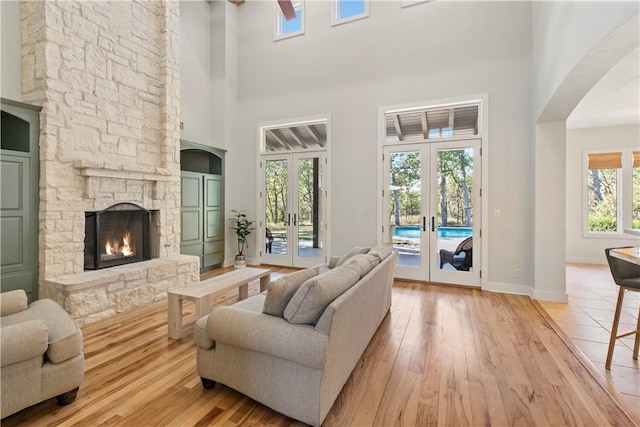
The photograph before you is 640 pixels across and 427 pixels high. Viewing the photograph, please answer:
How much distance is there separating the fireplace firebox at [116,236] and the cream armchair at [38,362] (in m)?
1.92

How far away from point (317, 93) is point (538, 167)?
3.78 metres

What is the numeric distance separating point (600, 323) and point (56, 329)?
4.94 meters

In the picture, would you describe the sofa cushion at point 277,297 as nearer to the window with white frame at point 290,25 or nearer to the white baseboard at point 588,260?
the window with white frame at point 290,25

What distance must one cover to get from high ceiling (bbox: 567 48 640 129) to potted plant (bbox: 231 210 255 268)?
236 inches

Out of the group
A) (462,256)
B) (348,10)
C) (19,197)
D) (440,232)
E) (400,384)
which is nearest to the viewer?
(400,384)

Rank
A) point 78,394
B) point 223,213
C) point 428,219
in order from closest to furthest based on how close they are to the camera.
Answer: point 78,394, point 428,219, point 223,213

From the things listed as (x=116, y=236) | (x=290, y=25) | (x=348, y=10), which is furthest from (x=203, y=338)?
(x=290, y=25)

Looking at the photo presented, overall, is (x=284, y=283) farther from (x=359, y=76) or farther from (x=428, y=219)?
(x=359, y=76)

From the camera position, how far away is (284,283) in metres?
1.90

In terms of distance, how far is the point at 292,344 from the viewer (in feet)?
5.43

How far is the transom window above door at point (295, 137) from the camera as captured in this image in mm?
5695

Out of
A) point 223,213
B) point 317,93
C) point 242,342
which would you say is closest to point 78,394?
point 242,342

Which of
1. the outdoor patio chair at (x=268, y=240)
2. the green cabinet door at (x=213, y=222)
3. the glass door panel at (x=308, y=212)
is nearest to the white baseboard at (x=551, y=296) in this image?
the glass door panel at (x=308, y=212)

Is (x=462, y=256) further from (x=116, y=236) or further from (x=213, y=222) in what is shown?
(x=116, y=236)
